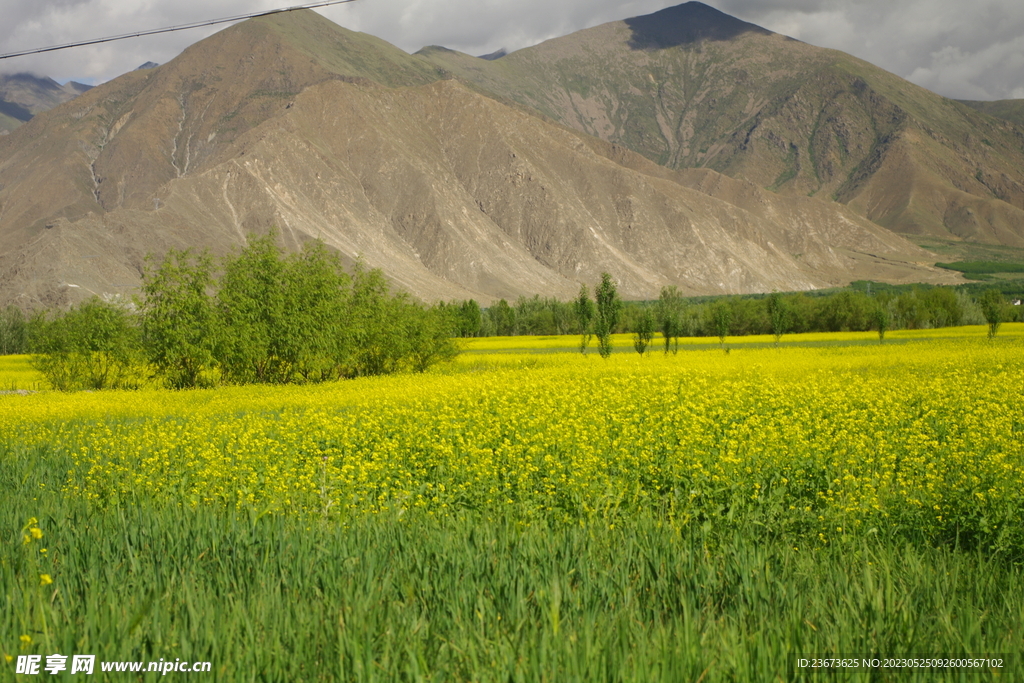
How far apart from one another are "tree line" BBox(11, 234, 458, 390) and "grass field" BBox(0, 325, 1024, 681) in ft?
Answer: 56.7

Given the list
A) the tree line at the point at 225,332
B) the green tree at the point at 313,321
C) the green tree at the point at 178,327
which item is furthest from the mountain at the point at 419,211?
the green tree at the point at 178,327

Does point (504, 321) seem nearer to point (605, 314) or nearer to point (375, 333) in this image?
point (605, 314)

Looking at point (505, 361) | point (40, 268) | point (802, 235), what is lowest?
point (505, 361)

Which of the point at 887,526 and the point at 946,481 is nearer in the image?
the point at 887,526

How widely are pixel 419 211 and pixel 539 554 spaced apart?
13500cm

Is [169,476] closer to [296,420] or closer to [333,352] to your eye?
[296,420]

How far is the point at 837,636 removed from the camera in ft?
11.8

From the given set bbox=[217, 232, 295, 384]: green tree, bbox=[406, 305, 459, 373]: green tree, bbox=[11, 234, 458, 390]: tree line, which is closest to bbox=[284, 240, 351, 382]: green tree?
bbox=[11, 234, 458, 390]: tree line

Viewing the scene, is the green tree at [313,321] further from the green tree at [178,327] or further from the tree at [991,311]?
the tree at [991,311]

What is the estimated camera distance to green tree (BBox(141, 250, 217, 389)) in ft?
91.0

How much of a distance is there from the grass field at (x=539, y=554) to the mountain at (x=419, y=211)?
310 ft

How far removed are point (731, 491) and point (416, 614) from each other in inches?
175

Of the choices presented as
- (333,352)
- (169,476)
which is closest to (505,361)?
(333,352)

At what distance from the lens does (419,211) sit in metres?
136
